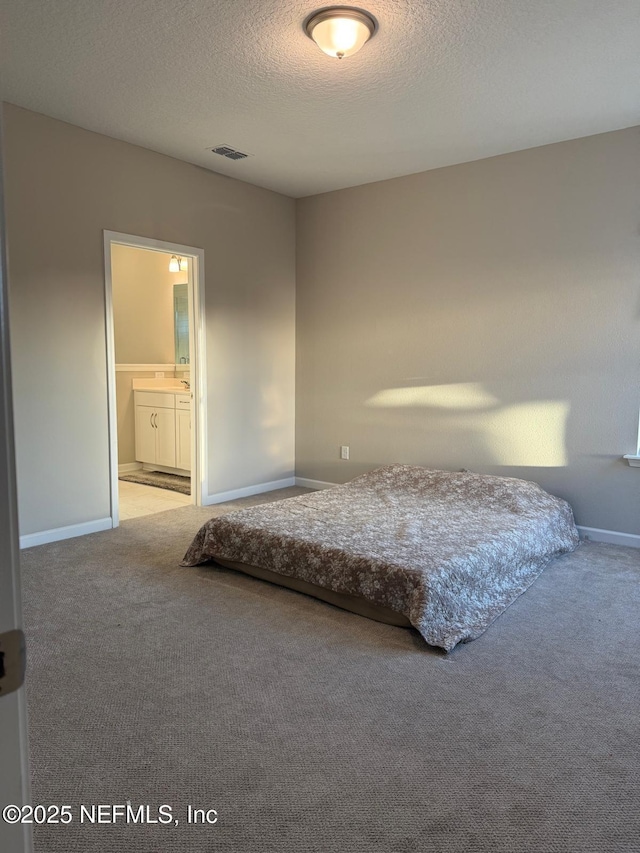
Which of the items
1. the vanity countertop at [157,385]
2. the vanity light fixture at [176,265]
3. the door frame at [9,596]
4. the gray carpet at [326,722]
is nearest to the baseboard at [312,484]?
the vanity countertop at [157,385]

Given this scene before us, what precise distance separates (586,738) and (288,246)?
472 centimetres

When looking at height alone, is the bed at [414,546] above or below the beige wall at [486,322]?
below

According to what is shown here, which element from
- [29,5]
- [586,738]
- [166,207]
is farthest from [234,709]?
[166,207]

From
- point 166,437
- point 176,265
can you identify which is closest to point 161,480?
point 166,437

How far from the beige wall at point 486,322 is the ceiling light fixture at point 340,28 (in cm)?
198

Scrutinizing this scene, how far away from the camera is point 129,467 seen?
6496mm

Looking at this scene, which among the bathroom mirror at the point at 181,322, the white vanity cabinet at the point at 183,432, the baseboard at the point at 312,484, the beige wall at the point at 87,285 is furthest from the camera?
the bathroom mirror at the point at 181,322

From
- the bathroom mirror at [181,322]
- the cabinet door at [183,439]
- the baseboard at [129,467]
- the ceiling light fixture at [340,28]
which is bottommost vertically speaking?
the baseboard at [129,467]

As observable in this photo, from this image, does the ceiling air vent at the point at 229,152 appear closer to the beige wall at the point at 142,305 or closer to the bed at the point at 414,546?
the beige wall at the point at 142,305

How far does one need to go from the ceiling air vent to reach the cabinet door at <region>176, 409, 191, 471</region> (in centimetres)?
235

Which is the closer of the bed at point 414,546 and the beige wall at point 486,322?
the bed at point 414,546

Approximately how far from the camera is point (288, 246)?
18.5 feet

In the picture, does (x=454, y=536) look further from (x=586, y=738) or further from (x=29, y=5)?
(x=29, y=5)

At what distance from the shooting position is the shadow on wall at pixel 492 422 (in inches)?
168
